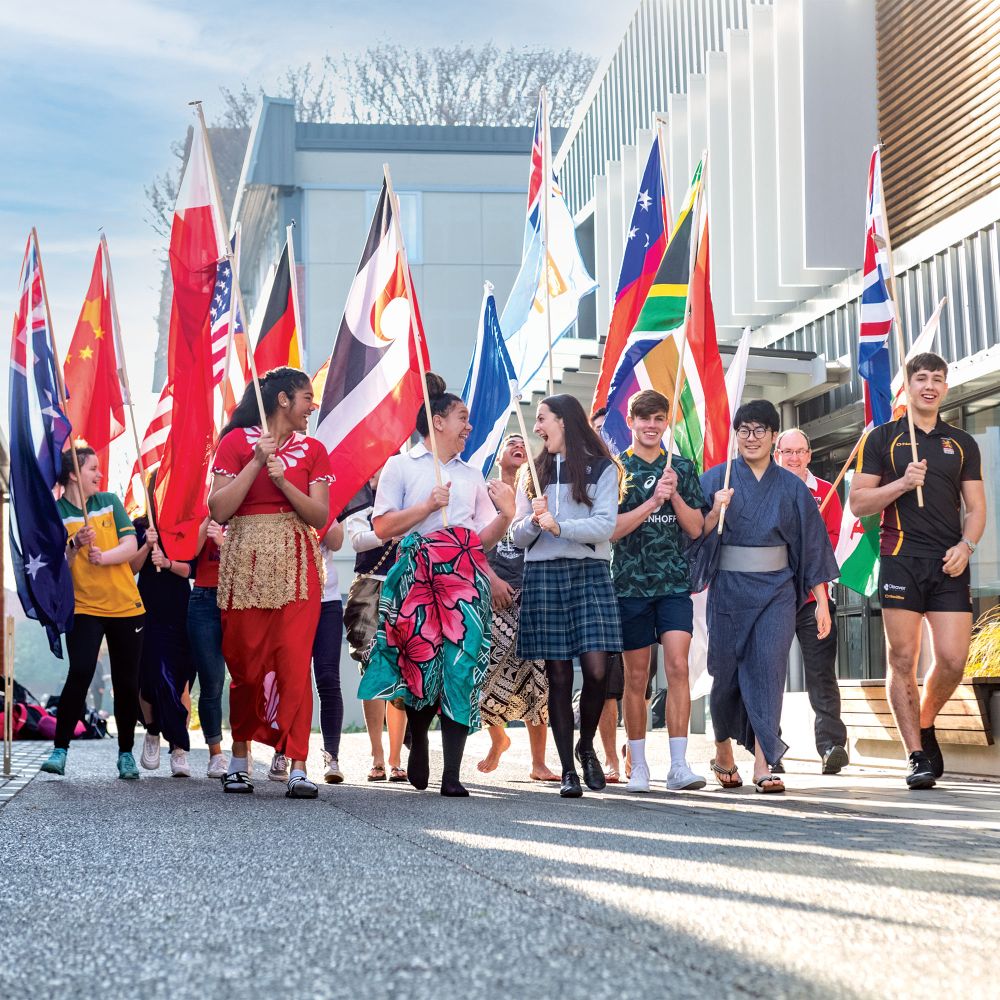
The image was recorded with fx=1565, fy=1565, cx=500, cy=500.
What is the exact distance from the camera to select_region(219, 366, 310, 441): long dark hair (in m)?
7.50

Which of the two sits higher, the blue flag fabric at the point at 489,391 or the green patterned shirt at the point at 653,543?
the blue flag fabric at the point at 489,391

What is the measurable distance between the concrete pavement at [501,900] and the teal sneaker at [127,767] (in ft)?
6.90

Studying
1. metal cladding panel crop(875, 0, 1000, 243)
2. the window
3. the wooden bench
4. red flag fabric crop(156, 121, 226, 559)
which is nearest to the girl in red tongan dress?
red flag fabric crop(156, 121, 226, 559)

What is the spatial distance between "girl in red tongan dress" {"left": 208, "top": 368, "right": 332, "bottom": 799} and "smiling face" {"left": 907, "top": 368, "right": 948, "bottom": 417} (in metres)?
3.10

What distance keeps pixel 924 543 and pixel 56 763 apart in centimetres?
487

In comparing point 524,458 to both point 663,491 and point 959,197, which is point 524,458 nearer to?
point 663,491

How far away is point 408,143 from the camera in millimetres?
30938

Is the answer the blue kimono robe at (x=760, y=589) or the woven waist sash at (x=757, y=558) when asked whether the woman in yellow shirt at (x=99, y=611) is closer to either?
the blue kimono robe at (x=760, y=589)

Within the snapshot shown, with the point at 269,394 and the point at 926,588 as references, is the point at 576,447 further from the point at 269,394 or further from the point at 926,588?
the point at 926,588

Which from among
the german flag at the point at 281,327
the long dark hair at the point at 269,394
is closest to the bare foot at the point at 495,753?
the long dark hair at the point at 269,394

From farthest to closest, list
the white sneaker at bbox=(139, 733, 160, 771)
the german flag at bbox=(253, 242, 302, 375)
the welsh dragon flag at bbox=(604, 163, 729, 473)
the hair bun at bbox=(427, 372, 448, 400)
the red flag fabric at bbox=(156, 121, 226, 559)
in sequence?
the german flag at bbox=(253, 242, 302, 375) < the white sneaker at bbox=(139, 733, 160, 771) < the welsh dragon flag at bbox=(604, 163, 729, 473) < the hair bun at bbox=(427, 372, 448, 400) < the red flag fabric at bbox=(156, 121, 226, 559)

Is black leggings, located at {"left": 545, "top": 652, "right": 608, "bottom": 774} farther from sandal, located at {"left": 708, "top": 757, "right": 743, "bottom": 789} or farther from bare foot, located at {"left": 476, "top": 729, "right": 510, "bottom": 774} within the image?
bare foot, located at {"left": 476, "top": 729, "right": 510, "bottom": 774}

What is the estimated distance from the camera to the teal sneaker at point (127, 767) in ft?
28.8

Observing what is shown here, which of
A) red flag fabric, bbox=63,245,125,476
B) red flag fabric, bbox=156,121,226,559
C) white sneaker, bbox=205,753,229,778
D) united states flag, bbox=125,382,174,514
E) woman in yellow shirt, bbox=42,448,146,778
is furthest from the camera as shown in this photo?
united states flag, bbox=125,382,174,514
